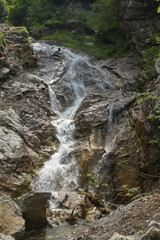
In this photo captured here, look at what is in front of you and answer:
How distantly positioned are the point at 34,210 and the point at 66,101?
11.6 metres

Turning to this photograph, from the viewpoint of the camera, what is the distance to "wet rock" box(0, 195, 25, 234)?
682 centimetres

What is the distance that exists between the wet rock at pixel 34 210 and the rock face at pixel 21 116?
3446 mm

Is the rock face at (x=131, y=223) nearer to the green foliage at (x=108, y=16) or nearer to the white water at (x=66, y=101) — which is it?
the white water at (x=66, y=101)

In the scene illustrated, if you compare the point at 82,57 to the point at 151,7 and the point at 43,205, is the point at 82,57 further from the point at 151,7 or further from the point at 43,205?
the point at 43,205

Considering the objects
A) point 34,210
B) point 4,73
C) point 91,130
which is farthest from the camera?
point 4,73

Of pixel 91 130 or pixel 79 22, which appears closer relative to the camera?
pixel 91 130

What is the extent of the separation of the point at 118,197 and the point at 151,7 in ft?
64.8

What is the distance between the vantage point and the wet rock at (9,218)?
682cm

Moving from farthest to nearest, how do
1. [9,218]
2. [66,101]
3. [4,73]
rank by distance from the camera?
[66,101], [4,73], [9,218]

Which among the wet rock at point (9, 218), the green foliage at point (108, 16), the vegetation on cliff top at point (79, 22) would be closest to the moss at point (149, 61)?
the vegetation on cliff top at point (79, 22)

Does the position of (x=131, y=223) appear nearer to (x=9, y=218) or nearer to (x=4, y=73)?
(x=9, y=218)

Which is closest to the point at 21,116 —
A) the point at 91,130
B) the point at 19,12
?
the point at 91,130

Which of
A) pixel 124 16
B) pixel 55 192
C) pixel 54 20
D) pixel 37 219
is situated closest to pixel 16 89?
pixel 55 192

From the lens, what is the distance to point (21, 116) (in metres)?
15.8
